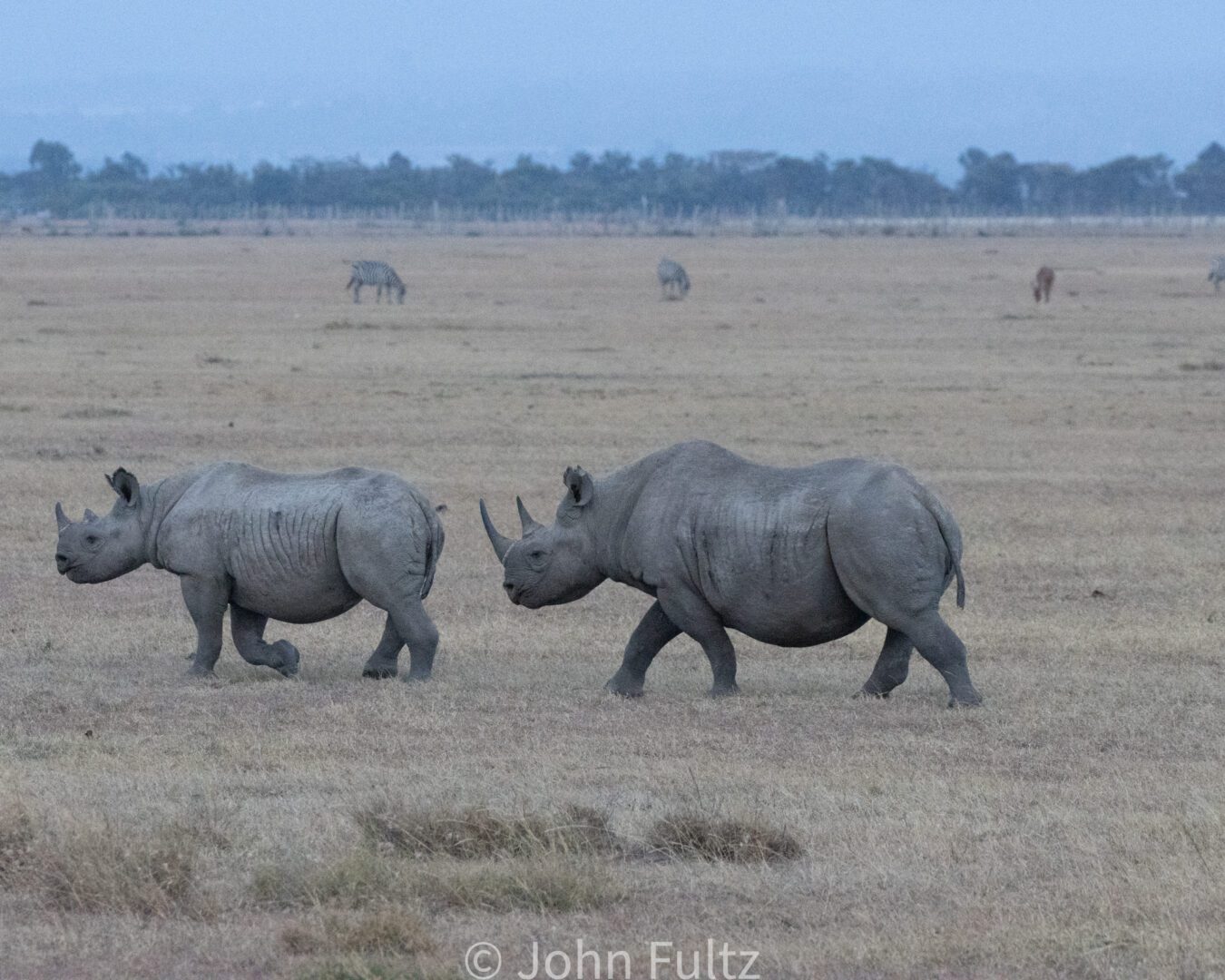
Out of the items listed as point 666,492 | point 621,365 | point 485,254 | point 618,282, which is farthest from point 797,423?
point 485,254

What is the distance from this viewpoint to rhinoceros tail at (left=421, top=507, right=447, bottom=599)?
10.3m

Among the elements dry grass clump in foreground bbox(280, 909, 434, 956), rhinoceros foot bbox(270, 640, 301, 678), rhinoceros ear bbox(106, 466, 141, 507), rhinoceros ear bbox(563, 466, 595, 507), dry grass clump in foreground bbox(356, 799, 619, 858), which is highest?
rhinoceros ear bbox(563, 466, 595, 507)

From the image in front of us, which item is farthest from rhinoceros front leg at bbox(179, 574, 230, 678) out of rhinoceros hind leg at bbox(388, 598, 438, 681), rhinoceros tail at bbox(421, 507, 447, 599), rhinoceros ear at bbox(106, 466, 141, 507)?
rhinoceros tail at bbox(421, 507, 447, 599)

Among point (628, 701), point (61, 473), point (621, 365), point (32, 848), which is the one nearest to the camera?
point (32, 848)

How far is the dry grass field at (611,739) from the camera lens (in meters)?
6.31

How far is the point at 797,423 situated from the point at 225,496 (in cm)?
1104

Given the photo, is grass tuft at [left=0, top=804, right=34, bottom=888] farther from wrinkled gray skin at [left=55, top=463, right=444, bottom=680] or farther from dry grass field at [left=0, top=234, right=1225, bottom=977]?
wrinkled gray skin at [left=55, top=463, right=444, bottom=680]

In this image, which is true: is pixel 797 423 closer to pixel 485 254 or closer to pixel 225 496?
pixel 225 496

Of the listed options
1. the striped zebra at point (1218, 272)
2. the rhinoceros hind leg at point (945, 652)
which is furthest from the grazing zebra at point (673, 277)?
the rhinoceros hind leg at point (945, 652)

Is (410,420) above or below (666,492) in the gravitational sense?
below

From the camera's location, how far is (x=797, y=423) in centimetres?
2081

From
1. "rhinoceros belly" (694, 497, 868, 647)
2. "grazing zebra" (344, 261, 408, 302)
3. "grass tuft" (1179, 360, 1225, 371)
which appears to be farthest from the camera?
"grazing zebra" (344, 261, 408, 302)

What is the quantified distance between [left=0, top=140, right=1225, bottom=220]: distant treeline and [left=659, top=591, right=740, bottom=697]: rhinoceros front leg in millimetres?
113214

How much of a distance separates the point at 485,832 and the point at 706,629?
313 centimetres
